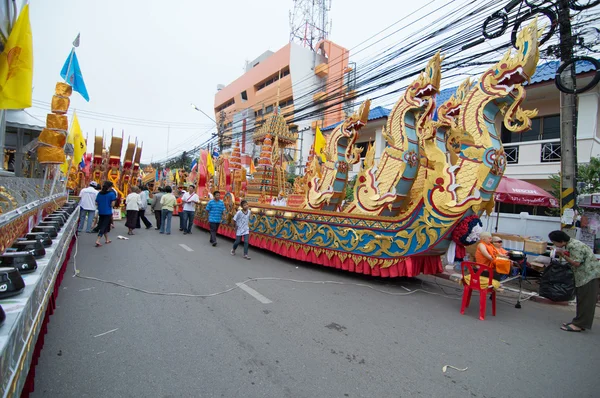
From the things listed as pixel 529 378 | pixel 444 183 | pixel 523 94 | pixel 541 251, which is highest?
pixel 523 94

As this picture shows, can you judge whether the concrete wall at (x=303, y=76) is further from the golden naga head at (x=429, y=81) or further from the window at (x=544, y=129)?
the golden naga head at (x=429, y=81)

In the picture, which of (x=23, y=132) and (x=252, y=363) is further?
(x=23, y=132)

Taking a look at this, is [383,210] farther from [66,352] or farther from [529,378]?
[66,352]

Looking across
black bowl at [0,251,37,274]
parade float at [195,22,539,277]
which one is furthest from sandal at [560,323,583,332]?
black bowl at [0,251,37,274]

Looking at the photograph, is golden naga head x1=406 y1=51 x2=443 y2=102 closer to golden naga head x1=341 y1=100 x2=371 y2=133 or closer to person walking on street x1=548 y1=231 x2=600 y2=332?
golden naga head x1=341 y1=100 x2=371 y2=133

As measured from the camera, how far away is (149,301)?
3.72m

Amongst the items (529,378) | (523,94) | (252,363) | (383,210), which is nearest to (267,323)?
(252,363)

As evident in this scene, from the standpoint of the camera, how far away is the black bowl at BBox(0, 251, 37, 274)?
1955 millimetres

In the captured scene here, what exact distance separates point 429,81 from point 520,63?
3.87 ft

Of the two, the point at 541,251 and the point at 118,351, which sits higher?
the point at 541,251

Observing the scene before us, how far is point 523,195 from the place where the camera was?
7176 mm

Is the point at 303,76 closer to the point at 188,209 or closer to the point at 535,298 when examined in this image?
the point at 188,209

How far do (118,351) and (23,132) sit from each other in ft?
36.0

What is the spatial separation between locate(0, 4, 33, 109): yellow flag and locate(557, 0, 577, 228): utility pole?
793 centimetres
